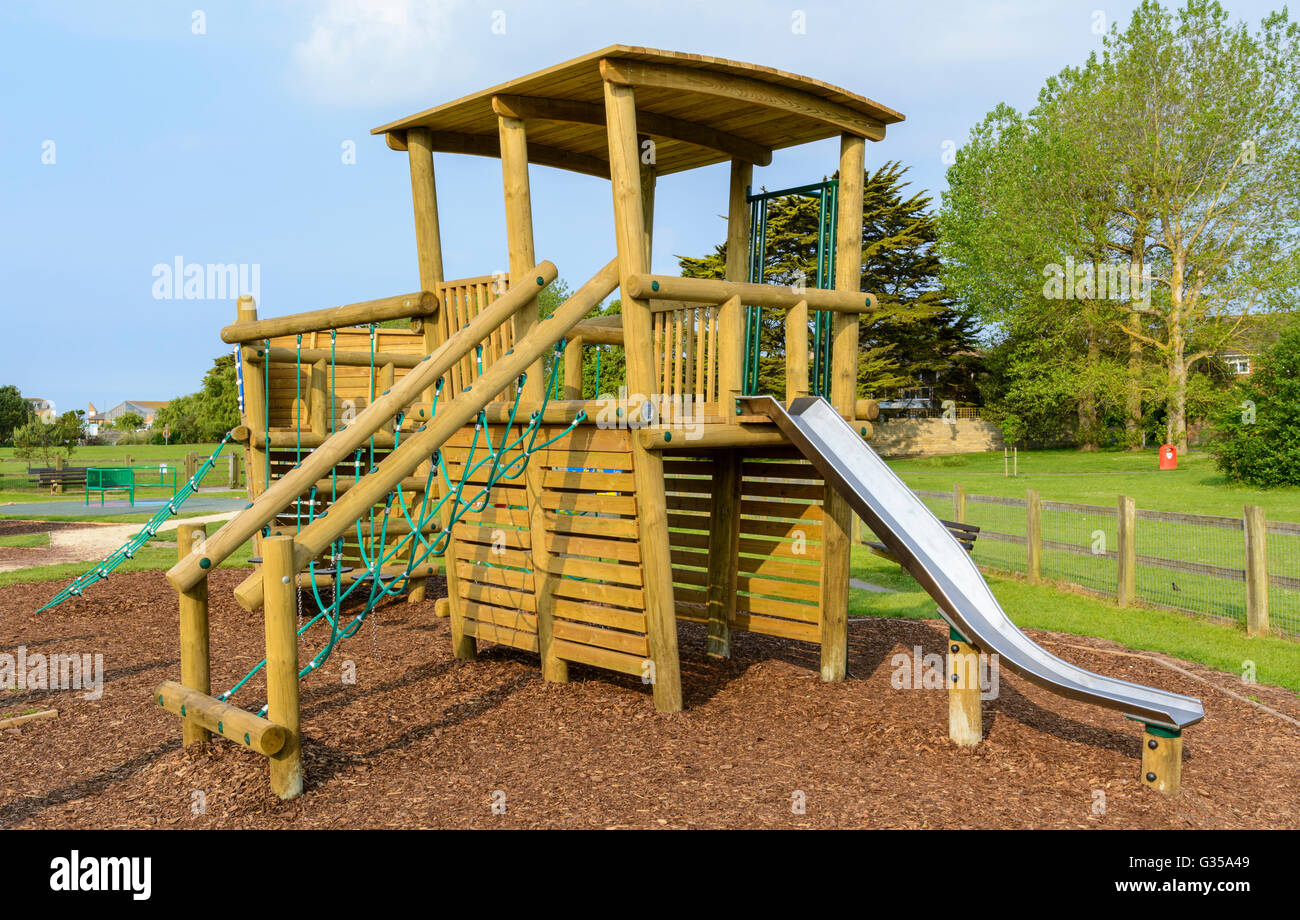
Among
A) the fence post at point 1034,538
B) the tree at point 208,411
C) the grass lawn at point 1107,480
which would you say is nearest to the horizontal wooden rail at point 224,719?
the fence post at point 1034,538

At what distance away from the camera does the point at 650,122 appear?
7289mm

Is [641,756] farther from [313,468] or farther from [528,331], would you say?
[528,331]

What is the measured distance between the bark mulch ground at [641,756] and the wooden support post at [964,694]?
10cm

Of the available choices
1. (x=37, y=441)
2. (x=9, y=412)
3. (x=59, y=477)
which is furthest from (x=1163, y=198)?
(x=9, y=412)

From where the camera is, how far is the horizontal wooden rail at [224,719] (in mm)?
4508

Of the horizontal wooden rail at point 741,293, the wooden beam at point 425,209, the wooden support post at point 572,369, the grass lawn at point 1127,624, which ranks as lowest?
the grass lawn at point 1127,624

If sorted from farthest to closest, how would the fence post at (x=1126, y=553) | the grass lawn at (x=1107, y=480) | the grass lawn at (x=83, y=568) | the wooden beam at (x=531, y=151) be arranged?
the grass lawn at (x=1107, y=480) → the grass lawn at (x=83, y=568) → the fence post at (x=1126, y=553) → the wooden beam at (x=531, y=151)

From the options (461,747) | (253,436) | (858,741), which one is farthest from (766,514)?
(253,436)

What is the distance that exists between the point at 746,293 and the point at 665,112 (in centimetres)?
174

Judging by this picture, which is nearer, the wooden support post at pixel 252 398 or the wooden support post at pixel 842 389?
the wooden support post at pixel 842 389

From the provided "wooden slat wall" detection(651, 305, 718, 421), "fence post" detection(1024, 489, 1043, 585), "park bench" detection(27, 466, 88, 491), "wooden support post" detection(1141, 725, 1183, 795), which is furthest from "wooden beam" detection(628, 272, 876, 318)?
"park bench" detection(27, 466, 88, 491)

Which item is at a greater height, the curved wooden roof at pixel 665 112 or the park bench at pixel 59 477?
the curved wooden roof at pixel 665 112

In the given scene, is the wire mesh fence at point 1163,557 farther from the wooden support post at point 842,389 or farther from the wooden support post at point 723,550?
the wooden support post at point 842,389

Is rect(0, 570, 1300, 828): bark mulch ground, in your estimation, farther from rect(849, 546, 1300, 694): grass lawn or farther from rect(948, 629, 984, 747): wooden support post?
rect(849, 546, 1300, 694): grass lawn
